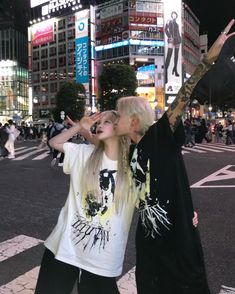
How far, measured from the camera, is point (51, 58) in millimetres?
114500

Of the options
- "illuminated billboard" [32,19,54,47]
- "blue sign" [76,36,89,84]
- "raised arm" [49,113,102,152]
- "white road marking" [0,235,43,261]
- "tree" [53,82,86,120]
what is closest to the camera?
"raised arm" [49,113,102,152]

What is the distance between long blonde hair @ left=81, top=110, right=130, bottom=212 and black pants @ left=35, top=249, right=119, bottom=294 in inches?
17.1

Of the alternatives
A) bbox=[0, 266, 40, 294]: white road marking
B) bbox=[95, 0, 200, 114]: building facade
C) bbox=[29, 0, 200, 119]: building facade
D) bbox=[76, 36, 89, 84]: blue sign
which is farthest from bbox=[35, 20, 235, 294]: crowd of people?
bbox=[76, 36, 89, 84]: blue sign

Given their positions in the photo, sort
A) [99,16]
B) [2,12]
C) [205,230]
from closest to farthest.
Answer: [205,230]
[99,16]
[2,12]

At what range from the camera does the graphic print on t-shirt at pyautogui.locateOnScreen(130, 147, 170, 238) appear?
7.13 ft

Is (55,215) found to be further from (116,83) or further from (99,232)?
(116,83)

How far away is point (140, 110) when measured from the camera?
2.30 meters

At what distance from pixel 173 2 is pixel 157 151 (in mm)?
88883

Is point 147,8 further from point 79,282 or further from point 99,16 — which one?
point 79,282

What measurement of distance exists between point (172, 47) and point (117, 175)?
84.2 m

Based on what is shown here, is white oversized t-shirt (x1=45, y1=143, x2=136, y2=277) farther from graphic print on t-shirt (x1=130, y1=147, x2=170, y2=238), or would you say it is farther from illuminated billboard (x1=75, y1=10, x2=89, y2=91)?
illuminated billboard (x1=75, y1=10, x2=89, y2=91)

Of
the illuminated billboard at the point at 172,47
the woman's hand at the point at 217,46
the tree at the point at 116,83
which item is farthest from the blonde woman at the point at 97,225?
the illuminated billboard at the point at 172,47

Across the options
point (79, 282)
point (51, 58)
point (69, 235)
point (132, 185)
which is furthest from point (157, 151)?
point (51, 58)

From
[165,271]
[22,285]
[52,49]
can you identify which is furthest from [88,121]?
[52,49]
